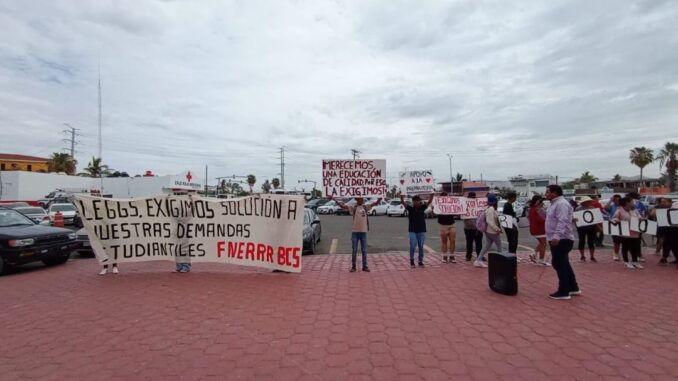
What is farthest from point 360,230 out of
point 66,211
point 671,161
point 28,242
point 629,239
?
point 671,161

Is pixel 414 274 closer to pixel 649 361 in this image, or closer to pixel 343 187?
pixel 343 187

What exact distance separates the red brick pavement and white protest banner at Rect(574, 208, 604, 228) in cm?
116

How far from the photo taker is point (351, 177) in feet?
30.9

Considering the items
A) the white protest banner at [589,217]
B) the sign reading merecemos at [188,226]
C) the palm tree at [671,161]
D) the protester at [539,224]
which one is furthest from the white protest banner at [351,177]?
the palm tree at [671,161]

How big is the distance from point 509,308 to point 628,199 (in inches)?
227

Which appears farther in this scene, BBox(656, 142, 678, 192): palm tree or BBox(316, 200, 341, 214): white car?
BBox(656, 142, 678, 192): palm tree

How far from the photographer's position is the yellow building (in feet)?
224

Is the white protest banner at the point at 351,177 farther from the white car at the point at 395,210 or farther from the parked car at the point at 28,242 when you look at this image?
the white car at the point at 395,210

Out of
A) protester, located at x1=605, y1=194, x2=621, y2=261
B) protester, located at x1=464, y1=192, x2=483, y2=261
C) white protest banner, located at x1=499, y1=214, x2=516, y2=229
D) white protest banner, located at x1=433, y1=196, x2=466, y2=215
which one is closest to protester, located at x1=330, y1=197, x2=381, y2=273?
white protest banner, located at x1=433, y1=196, x2=466, y2=215

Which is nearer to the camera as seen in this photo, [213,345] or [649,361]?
[649,361]

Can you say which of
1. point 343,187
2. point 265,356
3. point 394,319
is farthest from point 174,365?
point 343,187

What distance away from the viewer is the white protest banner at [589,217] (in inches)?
336

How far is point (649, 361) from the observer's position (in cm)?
393

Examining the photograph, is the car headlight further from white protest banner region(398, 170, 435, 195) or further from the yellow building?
the yellow building
